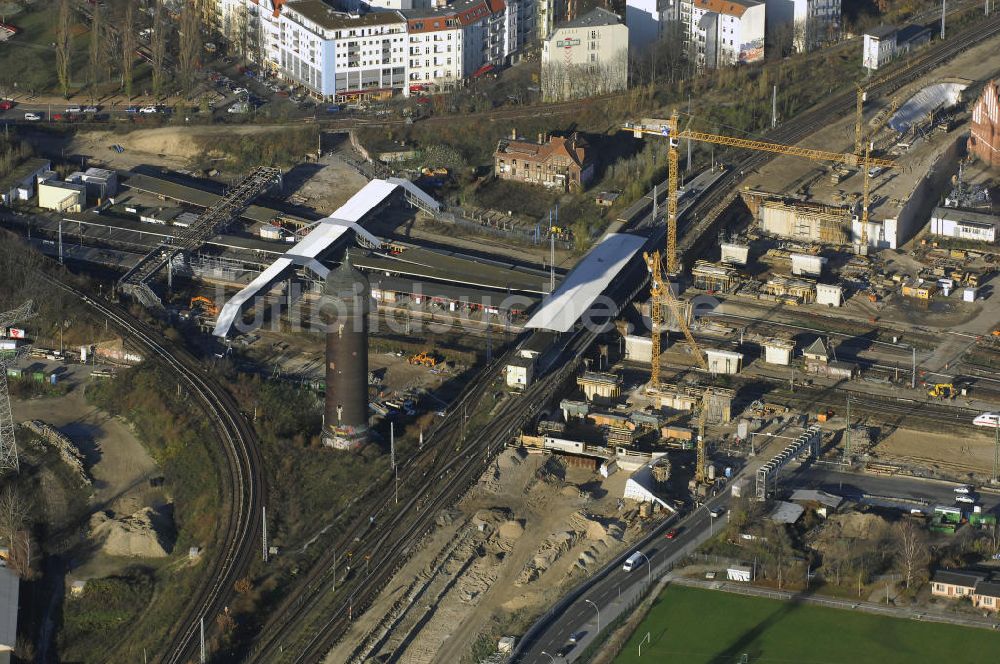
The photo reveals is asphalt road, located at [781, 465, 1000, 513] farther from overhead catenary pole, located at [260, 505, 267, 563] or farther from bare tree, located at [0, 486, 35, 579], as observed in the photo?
bare tree, located at [0, 486, 35, 579]

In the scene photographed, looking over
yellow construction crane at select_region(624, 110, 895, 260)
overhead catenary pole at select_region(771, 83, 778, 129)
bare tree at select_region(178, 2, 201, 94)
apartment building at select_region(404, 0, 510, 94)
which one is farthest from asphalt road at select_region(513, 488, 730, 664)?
bare tree at select_region(178, 2, 201, 94)

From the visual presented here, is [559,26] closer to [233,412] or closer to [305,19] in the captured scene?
[305,19]

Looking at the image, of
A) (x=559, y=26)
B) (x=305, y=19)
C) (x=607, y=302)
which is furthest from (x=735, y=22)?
(x=607, y=302)

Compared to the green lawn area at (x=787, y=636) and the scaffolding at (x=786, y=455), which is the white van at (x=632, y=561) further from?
the scaffolding at (x=786, y=455)

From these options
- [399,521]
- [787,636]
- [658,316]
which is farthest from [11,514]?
[787,636]

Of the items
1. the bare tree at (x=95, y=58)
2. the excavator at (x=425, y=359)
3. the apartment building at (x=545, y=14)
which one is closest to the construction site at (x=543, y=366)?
the excavator at (x=425, y=359)
